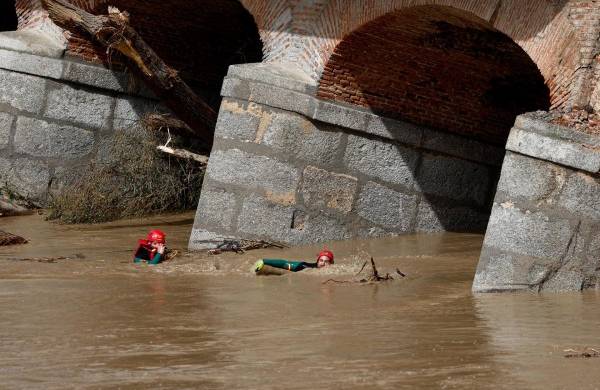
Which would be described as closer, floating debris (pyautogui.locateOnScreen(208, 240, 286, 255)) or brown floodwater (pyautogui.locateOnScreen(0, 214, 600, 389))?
brown floodwater (pyautogui.locateOnScreen(0, 214, 600, 389))

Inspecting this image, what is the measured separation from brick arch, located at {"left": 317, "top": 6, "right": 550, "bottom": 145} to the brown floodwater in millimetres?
1335

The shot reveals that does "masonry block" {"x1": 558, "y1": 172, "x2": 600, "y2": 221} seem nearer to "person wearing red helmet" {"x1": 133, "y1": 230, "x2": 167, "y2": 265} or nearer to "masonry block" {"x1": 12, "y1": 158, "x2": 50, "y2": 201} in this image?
"person wearing red helmet" {"x1": 133, "y1": 230, "x2": 167, "y2": 265}

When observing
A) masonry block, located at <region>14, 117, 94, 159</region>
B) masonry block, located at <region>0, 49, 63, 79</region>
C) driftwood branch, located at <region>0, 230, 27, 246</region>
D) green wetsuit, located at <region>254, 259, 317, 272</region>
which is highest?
masonry block, located at <region>0, 49, 63, 79</region>

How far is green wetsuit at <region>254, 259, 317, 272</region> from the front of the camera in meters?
7.87

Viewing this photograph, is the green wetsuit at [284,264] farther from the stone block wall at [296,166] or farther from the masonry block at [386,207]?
the masonry block at [386,207]


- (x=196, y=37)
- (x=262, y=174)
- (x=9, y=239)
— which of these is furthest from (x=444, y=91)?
(x=9, y=239)

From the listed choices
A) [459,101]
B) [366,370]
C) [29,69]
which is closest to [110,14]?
[29,69]

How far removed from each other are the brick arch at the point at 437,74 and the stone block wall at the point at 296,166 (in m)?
0.17

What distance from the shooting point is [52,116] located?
11.0 meters

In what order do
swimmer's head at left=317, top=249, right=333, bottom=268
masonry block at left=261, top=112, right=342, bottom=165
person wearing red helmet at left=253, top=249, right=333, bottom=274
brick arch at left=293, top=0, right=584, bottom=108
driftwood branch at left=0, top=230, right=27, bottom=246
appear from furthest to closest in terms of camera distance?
masonry block at left=261, top=112, right=342, bottom=165 < driftwood branch at left=0, top=230, right=27, bottom=246 < swimmer's head at left=317, top=249, right=333, bottom=268 < person wearing red helmet at left=253, top=249, right=333, bottom=274 < brick arch at left=293, top=0, right=584, bottom=108

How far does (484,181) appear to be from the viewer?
1009 cm

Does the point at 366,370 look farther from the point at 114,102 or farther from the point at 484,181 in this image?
the point at 114,102

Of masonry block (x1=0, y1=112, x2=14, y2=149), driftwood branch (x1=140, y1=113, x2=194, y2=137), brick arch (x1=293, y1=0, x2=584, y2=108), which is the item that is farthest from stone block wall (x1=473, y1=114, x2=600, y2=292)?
masonry block (x1=0, y1=112, x2=14, y2=149)

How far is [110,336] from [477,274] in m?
2.49
